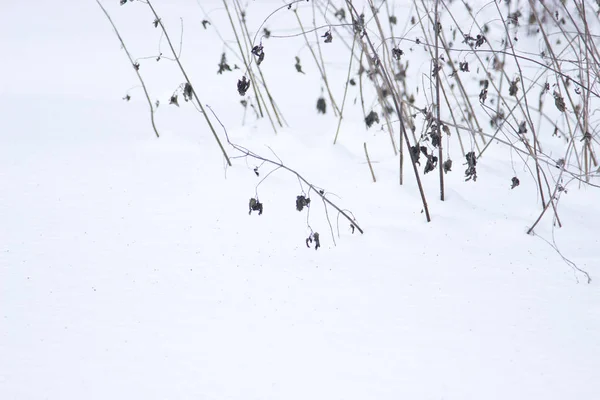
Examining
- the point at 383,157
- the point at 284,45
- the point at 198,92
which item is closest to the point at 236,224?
the point at 383,157

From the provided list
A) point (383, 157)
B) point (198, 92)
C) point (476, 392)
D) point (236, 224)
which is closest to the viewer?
point (476, 392)

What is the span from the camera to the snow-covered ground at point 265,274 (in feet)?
5.24

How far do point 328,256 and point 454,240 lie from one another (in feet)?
1.45

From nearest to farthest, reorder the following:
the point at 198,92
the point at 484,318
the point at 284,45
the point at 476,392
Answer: the point at 476,392 < the point at 484,318 < the point at 198,92 < the point at 284,45

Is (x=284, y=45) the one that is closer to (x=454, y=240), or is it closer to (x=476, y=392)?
(x=454, y=240)

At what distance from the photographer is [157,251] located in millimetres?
2156

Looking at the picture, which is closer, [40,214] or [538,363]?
[538,363]

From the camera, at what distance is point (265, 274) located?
2029 millimetres

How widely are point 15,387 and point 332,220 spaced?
1.19 m

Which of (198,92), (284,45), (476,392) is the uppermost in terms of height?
(284,45)

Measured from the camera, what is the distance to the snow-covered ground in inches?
62.9

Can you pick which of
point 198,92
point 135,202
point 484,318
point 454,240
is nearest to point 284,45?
point 198,92

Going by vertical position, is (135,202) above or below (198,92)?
below

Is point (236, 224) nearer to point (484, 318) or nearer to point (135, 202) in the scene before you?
point (135, 202)
